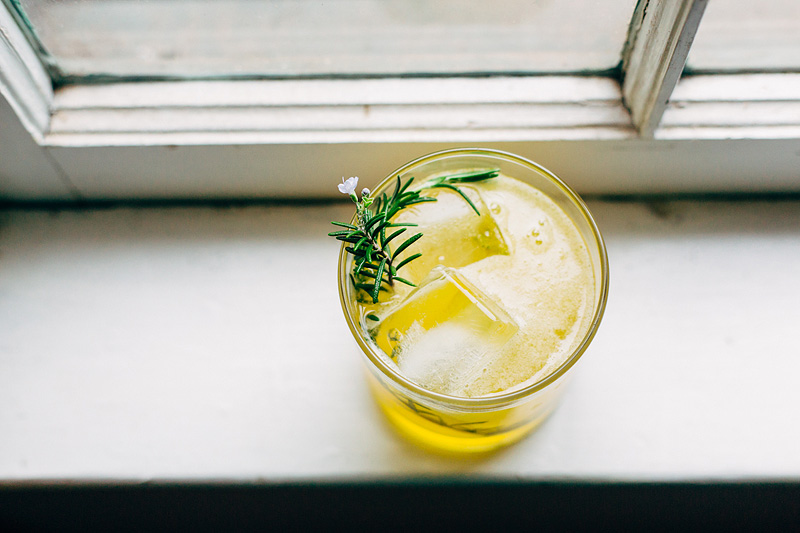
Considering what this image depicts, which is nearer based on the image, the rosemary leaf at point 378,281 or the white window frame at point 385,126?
the rosemary leaf at point 378,281

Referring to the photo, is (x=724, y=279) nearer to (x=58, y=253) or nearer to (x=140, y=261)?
(x=140, y=261)

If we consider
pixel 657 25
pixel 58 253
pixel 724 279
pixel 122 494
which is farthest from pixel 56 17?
pixel 724 279

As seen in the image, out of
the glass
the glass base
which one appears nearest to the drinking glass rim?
the glass

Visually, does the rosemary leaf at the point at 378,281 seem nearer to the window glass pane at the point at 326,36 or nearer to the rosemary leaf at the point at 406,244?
the rosemary leaf at the point at 406,244

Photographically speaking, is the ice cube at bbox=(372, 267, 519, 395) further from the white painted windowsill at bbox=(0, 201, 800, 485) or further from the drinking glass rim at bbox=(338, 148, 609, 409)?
the white painted windowsill at bbox=(0, 201, 800, 485)

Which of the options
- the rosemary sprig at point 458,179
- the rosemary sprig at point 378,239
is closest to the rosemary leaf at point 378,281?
the rosemary sprig at point 378,239

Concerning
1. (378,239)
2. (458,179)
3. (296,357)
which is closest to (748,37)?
(458,179)
